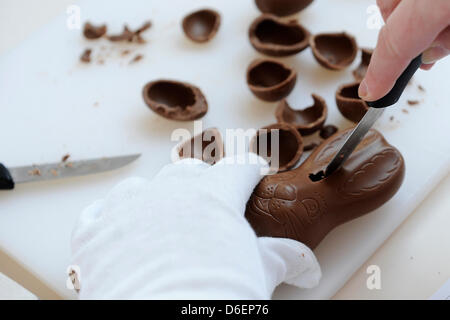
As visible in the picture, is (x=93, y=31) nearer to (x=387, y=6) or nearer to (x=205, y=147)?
(x=205, y=147)

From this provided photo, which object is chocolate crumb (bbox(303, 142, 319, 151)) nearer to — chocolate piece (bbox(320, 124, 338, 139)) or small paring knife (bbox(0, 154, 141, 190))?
chocolate piece (bbox(320, 124, 338, 139))

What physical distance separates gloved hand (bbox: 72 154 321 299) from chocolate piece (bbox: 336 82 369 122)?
1.19ft

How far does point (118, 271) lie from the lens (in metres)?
0.78

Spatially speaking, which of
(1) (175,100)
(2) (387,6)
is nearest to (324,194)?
(2) (387,6)

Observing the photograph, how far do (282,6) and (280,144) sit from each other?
468 mm

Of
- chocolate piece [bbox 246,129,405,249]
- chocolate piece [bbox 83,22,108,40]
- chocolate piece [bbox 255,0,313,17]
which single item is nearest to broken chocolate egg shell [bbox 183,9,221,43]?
chocolate piece [bbox 255,0,313,17]

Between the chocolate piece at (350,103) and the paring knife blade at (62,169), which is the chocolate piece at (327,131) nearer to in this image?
the chocolate piece at (350,103)

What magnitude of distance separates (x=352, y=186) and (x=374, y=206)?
3.1 inches

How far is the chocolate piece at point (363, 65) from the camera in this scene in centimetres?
132

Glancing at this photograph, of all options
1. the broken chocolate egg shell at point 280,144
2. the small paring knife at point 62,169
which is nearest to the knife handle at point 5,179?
the small paring knife at point 62,169

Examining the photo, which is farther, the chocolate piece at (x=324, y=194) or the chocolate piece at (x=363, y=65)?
the chocolate piece at (x=363, y=65)

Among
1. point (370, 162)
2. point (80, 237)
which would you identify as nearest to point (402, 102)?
point (370, 162)

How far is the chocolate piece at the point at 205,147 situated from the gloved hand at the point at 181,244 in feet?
0.66
